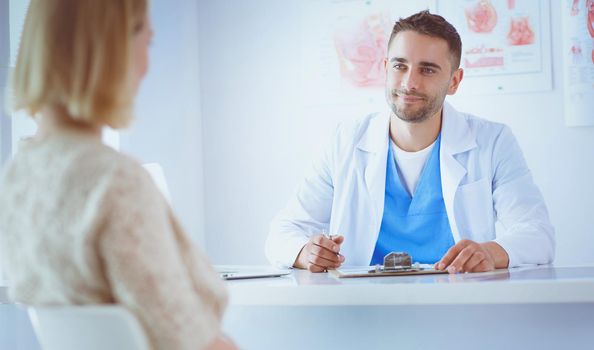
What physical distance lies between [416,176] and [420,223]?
0.54 ft

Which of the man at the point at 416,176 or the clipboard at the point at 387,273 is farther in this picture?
the man at the point at 416,176

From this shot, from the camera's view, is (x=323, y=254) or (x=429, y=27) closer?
(x=323, y=254)

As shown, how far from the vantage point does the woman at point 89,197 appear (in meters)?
0.85

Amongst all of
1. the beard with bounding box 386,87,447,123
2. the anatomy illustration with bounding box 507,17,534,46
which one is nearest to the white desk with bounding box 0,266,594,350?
the beard with bounding box 386,87,447,123

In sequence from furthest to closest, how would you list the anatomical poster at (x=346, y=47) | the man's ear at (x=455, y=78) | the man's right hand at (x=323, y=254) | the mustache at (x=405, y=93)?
the anatomical poster at (x=346, y=47) < the man's ear at (x=455, y=78) < the mustache at (x=405, y=93) < the man's right hand at (x=323, y=254)

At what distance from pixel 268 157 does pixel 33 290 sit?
306 centimetres

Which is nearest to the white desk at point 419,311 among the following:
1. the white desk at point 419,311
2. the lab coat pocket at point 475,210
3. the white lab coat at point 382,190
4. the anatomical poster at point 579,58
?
the white desk at point 419,311

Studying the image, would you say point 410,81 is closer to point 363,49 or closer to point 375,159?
point 375,159

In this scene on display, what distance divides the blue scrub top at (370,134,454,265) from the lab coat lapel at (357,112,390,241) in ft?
0.14

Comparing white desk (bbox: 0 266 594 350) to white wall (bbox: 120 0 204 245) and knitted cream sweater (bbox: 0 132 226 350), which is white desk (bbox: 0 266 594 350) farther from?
white wall (bbox: 120 0 204 245)

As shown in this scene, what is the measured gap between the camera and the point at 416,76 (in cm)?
261

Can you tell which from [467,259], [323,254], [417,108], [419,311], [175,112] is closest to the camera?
[419,311]

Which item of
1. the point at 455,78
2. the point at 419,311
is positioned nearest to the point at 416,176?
the point at 455,78

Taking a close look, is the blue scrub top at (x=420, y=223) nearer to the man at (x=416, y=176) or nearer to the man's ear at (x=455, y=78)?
the man at (x=416, y=176)
